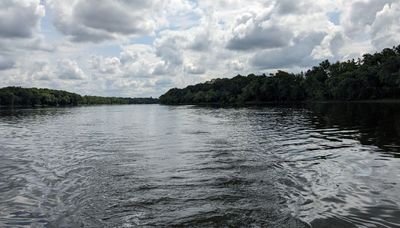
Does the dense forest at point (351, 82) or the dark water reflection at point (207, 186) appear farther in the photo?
the dense forest at point (351, 82)

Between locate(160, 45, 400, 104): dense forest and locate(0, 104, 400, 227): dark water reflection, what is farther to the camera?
locate(160, 45, 400, 104): dense forest

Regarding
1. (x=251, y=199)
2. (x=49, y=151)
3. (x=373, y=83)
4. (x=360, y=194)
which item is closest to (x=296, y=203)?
(x=251, y=199)

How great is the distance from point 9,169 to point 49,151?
23.7 feet

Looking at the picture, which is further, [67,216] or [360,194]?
[360,194]

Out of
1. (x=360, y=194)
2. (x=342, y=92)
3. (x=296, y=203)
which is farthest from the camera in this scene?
(x=342, y=92)

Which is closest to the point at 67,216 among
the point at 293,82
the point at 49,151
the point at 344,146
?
the point at 49,151

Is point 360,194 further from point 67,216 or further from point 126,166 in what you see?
point 126,166

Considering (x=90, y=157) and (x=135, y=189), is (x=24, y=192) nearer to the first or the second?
(x=135, y=189)

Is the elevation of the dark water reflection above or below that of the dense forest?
below

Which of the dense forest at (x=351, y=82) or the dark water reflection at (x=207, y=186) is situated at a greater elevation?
the dense forest at (x=351, y=82)

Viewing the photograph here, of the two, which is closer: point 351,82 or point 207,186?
point 207,186

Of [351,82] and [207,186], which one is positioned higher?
[351,82]

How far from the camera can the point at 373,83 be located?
437ft

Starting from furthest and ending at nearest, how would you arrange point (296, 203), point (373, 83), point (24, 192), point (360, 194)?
1. point (373, 83)
2. point (24, 192)
3. point (360, 194)
4. point (296, 203)
